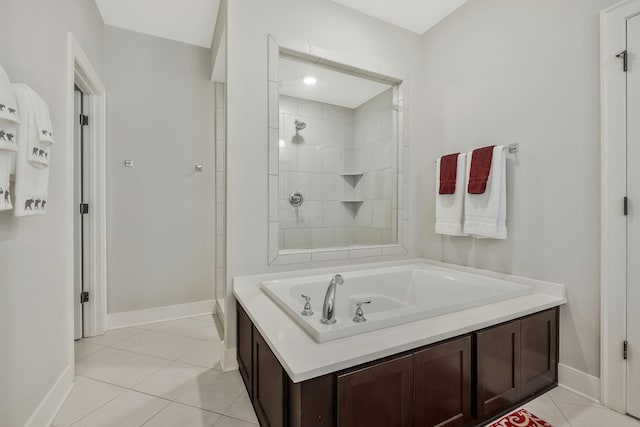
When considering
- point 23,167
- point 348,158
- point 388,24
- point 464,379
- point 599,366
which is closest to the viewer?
point 23,167

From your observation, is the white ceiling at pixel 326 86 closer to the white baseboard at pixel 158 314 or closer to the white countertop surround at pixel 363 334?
the white countertop surround at pixel 363 334

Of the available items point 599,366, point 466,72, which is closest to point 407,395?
point 599,366

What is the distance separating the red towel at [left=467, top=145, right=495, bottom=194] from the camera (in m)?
2.04

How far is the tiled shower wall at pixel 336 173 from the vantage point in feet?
8.00

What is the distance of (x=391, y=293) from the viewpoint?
231cm

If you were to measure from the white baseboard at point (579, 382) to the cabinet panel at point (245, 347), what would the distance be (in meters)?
1.85

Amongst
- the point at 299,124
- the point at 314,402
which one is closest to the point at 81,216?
the point at 299,124

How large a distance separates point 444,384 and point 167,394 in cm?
152

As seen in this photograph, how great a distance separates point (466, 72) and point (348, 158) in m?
1.18

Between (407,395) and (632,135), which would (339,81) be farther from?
(407,395)

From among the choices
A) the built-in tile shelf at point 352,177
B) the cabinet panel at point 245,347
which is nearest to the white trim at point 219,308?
the cabinet panel at point 245,347

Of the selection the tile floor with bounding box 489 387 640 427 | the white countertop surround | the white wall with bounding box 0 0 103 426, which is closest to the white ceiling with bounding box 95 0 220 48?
the white wall with bounding box 0 0 103 426

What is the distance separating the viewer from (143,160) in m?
2.70

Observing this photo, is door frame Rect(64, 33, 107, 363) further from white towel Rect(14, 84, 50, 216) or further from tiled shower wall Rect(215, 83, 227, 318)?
white towel Rect(14, 84, 50, 216)
